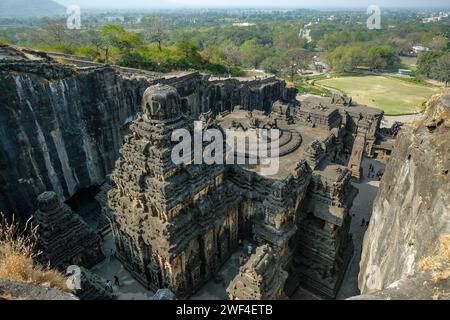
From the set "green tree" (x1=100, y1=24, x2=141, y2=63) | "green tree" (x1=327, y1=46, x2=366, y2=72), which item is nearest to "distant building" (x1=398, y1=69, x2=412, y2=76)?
"green tree" (x1=327, y1=46, x2=366, y2=72)

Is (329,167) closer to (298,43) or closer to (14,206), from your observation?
(14,206)

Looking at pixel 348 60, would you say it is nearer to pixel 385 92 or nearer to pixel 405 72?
pixel 405 72

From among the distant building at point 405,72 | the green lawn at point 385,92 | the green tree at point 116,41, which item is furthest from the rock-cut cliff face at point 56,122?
the distant building at point 405,72

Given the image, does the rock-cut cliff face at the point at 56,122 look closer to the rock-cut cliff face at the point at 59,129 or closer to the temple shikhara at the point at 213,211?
the rock-cut cliff face at the point at 59,129

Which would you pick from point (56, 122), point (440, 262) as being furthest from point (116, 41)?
point (440, 262)

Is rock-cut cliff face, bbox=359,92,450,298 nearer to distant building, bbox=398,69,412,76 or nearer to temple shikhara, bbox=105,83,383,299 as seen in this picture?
temple shikhara, bbox=105,83,383,299

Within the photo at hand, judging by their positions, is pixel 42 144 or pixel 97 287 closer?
pixel 97 287

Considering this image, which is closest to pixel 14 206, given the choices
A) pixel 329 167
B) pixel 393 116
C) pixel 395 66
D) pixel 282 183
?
pixel 282 183
